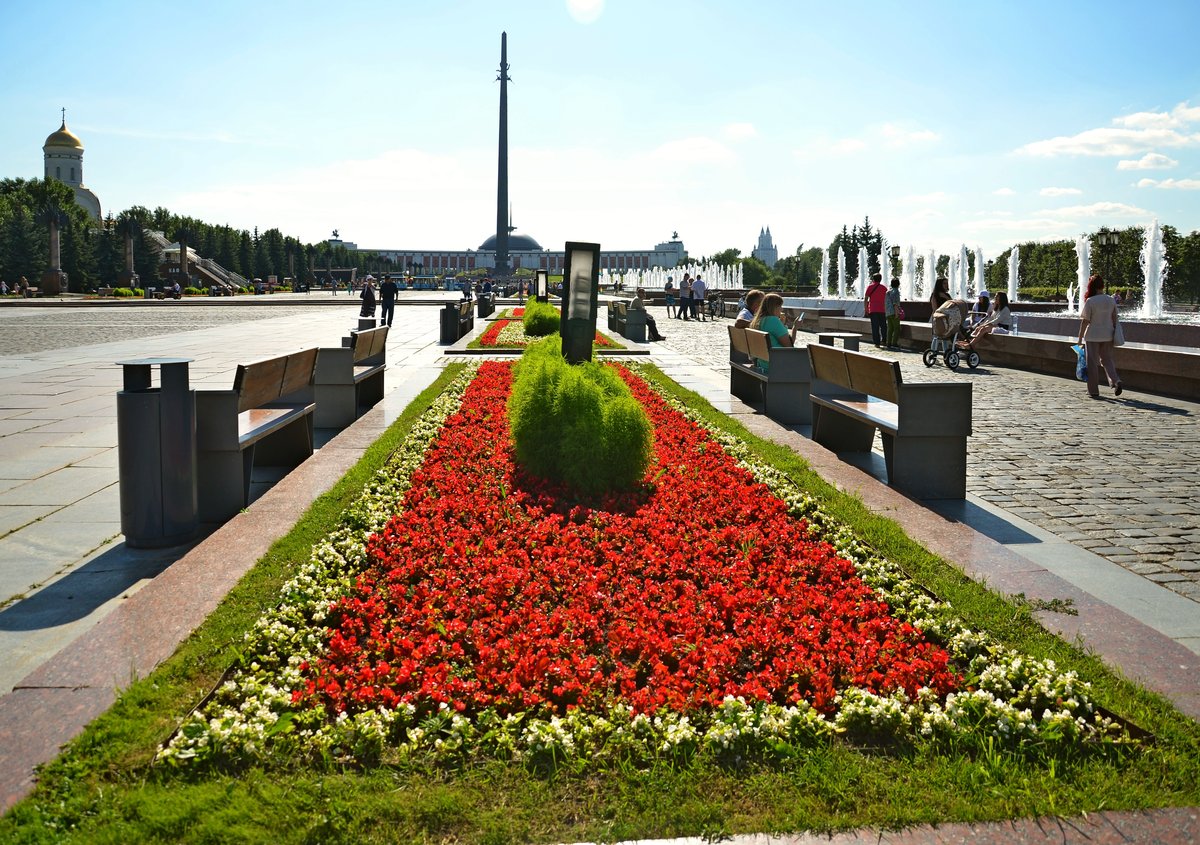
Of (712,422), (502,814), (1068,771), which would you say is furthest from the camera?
(712,422)

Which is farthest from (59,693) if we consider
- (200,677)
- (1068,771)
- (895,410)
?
(895,410)

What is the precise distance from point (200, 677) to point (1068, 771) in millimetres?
2667

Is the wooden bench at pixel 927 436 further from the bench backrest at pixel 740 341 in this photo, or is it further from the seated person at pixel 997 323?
the seated person at pixel 997 323

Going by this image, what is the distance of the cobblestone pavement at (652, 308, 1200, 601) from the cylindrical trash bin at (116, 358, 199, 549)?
4.72 meters

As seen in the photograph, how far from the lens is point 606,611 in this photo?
4.02m

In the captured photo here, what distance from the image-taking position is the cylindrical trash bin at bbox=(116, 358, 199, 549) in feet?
16.4

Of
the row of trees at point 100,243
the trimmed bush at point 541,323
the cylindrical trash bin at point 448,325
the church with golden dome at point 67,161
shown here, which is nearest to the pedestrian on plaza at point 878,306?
the trimmed bush at point 541,323

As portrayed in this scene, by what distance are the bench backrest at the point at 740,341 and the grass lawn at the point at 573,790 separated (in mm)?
7738

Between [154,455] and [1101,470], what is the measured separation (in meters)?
6.35

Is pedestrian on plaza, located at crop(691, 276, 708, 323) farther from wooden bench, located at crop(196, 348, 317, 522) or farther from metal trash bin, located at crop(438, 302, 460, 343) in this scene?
wooden bench, located at crop(196, 348, 317, 522)

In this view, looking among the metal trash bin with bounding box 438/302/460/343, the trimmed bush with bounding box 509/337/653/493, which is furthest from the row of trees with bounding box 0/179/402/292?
Result: the trimmed bush with bounding box 509/337/653/493

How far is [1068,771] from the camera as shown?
2.77 meters

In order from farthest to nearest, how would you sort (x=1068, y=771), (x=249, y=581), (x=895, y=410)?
(x=895, y=410) < (x=249, y=581) < (x=1068, y=771)

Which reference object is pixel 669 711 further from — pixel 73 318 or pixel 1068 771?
pixel 73 318
